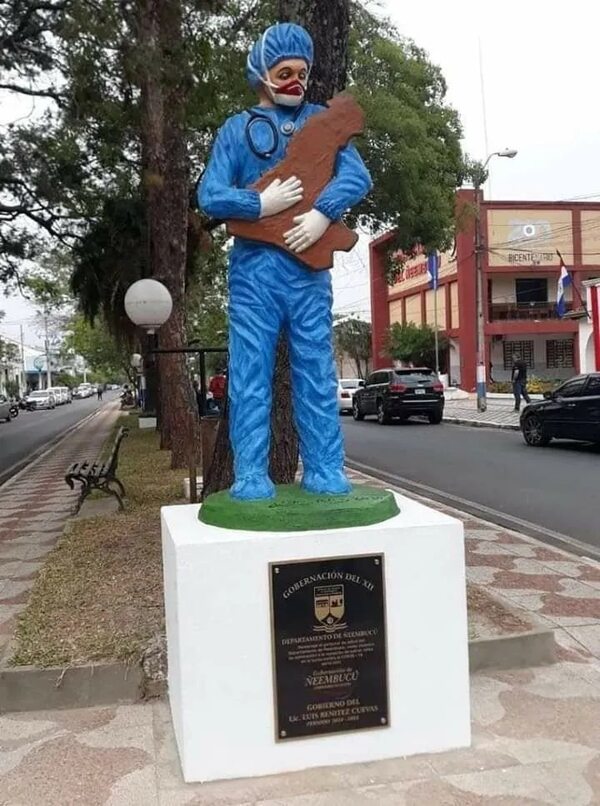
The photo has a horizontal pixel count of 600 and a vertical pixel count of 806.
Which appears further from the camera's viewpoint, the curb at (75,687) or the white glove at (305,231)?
the curb at (75,687)

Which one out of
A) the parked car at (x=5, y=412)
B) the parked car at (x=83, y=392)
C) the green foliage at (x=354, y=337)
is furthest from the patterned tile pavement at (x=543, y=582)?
the parked car at (x=83, y=392)

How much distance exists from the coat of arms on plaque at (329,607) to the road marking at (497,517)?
13.7ft

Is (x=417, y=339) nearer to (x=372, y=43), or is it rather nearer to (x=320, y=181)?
(x=372, y=43)

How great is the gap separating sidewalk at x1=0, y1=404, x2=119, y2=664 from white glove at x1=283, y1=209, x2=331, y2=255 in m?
2.57

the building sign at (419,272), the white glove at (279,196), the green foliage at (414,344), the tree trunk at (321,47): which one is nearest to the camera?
the white glove at (279,196)

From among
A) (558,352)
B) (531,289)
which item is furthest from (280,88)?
(558,352)

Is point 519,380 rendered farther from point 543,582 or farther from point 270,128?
point 270,128

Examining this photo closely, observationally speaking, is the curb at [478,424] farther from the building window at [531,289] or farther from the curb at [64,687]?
the building window at [531,289]

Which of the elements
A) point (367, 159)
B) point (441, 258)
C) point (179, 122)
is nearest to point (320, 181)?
point (179, 122)

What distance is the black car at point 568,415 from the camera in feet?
47.5

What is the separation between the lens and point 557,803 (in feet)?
9.51

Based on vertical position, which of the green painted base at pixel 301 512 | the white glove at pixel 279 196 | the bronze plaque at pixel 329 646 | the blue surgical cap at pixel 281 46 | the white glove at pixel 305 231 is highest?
the blue surgical cap at pixel 281 46

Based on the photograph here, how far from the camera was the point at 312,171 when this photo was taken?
144 inches

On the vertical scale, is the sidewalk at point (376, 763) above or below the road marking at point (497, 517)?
above
